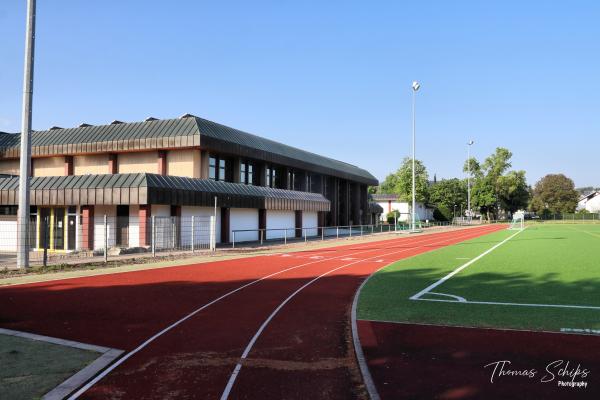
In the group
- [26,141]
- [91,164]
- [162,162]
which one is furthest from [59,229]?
[26,141]

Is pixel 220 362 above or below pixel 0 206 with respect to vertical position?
below

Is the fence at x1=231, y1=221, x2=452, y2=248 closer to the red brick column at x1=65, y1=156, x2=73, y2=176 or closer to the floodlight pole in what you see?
the floodlight pole

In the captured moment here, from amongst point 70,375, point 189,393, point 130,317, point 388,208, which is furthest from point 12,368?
point 388,208

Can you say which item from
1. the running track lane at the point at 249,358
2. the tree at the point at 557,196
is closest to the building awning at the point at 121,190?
the running track lane at the point at 249,358

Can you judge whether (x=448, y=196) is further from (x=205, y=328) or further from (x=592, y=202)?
(x=205, y=328)

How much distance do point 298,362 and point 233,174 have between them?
29297mm

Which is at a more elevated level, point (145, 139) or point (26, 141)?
point (145, 139)

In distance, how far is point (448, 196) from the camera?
103m

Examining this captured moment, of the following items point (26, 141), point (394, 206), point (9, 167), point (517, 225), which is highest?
point (9, 167)

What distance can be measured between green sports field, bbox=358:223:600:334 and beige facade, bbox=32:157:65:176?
26.2 meters

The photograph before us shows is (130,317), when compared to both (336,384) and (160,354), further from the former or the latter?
(336,384)

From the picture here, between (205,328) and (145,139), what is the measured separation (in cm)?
2393

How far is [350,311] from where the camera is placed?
32.0ft

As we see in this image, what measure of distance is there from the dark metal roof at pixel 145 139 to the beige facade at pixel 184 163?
3.96 feet
